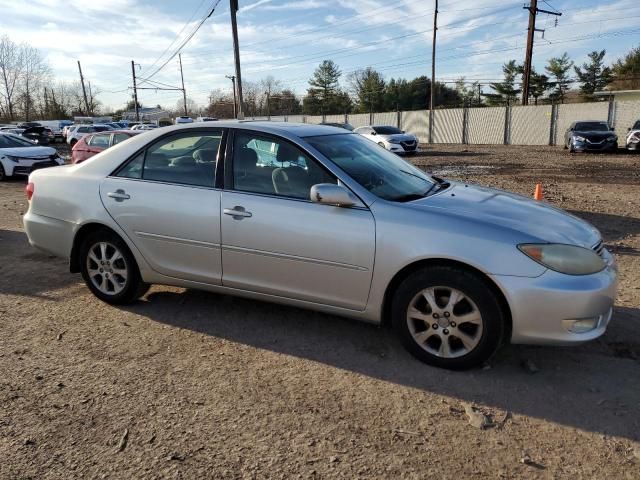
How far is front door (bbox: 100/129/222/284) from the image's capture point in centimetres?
401

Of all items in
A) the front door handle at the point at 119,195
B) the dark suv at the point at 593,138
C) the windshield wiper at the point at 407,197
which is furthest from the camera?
the dark suv at the point at 593,138

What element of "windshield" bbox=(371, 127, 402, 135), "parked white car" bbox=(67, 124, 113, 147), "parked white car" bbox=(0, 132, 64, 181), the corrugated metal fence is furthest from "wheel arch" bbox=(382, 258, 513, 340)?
"parked white car" bbox=(67, 124, 113, 147)

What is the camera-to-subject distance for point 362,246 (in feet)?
11.3

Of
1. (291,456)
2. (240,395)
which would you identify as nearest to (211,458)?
(291,456)

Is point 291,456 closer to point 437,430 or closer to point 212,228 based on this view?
point 437,430

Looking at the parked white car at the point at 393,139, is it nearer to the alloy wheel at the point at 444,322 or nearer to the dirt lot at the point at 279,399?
the dirt lot at the point at 279,399

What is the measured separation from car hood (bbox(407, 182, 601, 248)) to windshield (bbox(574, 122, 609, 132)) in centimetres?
2283

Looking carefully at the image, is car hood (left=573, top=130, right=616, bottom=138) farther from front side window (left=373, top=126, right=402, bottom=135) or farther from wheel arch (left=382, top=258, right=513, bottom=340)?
wheel arch (left=382, top=258, right=513, bottom=340)

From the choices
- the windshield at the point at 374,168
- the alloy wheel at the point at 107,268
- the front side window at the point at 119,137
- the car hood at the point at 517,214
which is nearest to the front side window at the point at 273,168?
the windshield at the point at 374,168

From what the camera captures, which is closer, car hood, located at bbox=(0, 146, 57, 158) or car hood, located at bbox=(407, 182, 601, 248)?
car hood, located at bbox=(407, 182, 601, 248)

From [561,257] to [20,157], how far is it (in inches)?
650

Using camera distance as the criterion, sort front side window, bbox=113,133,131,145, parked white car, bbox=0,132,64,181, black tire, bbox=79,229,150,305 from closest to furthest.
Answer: black tire, bbox=79,229,150,305 < front side window, bbox=113,133,131,145 < parked white car, bbox=0,132,64,181

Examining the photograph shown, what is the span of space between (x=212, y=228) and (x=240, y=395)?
1.35m

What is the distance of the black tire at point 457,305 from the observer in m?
3.19
